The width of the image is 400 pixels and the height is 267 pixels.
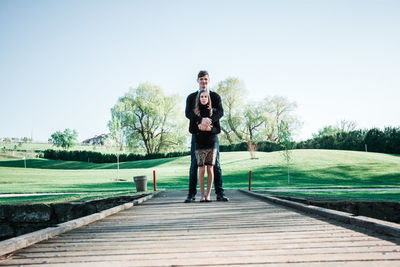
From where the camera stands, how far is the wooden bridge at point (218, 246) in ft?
6.48

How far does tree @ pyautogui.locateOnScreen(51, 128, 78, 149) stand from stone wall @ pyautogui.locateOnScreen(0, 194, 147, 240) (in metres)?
70.5

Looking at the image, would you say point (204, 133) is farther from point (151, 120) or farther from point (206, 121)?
point (151, 120)

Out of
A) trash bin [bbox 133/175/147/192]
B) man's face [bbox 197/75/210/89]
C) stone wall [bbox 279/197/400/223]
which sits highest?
man's face [bbox 197/75/210/89]

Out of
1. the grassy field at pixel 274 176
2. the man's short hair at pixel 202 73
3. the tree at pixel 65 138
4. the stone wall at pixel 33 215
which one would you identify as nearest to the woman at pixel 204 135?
the man's short hair at pixel 202 73

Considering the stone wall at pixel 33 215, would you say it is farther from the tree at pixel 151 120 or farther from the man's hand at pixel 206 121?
the tree at pixel 151 120

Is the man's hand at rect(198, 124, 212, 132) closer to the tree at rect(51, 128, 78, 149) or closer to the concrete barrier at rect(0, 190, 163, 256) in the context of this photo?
the concrete barrier at rect(0, 190, 163, 256)

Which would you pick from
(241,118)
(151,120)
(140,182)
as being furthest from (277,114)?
(140,182)

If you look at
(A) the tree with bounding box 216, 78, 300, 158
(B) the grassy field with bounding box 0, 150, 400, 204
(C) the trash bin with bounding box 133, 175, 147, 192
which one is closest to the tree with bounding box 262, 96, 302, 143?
(A) the tree with bounding box 216, 78, 300, 158

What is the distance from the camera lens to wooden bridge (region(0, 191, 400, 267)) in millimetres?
1974

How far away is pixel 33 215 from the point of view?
25.8 ft

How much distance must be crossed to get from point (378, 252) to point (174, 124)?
46.3 m

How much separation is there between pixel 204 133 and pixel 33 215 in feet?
18.7

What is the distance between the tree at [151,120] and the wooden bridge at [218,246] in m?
42.8

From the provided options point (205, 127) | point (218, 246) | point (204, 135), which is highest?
point (205, 127)
